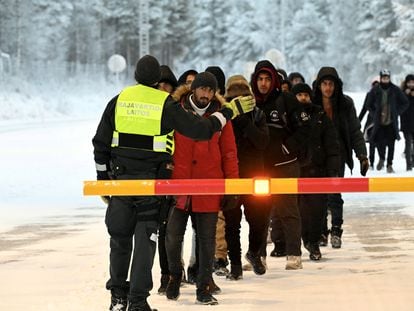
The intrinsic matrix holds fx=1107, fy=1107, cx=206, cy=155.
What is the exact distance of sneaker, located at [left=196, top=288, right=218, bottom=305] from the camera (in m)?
8.40

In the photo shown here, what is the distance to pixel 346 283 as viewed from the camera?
9352 mm

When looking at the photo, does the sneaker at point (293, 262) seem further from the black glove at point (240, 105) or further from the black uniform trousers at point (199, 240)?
the black glove at point (240, 105)

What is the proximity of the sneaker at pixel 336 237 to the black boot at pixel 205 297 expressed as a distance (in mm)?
3591

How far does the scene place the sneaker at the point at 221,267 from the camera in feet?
32.8

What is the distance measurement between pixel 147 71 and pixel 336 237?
4.57 metres

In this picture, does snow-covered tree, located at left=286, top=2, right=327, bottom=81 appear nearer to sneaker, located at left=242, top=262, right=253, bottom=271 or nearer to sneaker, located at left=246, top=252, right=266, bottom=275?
Result: sneaker, located at left=242, top=262, right=253, bottom=271

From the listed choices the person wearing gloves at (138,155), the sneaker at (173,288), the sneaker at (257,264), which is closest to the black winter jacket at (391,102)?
the sneaker at (257,264)

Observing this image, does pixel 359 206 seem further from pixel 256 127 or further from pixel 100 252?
pixel 256 127

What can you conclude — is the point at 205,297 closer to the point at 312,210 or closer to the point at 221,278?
the point at 221,278

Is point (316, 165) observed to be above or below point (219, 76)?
below

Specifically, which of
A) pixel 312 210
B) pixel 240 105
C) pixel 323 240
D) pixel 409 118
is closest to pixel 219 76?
pixel 240 105

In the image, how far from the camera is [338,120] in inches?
468

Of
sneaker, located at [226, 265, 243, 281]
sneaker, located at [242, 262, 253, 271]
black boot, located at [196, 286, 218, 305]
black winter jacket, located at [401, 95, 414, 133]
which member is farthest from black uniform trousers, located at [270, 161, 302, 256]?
black winter jacket, located at [401, 95, 414, 133]

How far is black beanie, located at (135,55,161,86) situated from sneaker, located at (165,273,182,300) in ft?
5.43
